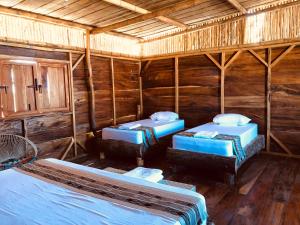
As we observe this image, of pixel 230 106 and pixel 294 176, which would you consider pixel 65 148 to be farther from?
pixel 294 176

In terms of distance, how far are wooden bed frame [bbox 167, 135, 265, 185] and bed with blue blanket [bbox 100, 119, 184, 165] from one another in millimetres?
594

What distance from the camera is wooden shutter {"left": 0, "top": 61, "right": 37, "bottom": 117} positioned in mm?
3619

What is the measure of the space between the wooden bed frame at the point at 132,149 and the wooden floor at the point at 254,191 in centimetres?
17

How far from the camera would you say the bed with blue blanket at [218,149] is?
10.5 feet

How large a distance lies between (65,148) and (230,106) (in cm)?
340

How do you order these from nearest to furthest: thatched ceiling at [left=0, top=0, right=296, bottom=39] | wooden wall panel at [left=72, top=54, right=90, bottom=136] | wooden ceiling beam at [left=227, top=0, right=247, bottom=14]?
1. thatched ceiling at [left=0, top=0, right=296, bottom=39]
2. wooden ceiling beam at [left=227, top=0, right=247, bottom=14]
3. wooden wall panel at [left=72, top=54, right=90, bottom=136]

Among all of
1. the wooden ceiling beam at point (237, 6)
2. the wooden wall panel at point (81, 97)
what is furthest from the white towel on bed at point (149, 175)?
the wooden ceiling beam at point (237, 6)

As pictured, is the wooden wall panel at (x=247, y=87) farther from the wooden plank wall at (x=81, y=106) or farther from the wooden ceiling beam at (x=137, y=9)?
the wooden plank wall at (x=81, y=106)

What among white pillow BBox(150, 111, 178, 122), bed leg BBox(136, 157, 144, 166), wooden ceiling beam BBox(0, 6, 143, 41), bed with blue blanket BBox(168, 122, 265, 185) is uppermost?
wooden ceiling beam BBox(0, 6, 143, 41)

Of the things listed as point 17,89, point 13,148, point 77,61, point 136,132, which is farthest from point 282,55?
point 13,148

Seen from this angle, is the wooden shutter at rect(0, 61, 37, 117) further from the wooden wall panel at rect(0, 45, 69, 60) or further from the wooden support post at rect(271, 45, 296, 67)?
the wooden support post at rect(271, 45, 296, 67)

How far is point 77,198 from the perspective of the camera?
162 centimetres

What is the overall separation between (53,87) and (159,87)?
8.34 ft

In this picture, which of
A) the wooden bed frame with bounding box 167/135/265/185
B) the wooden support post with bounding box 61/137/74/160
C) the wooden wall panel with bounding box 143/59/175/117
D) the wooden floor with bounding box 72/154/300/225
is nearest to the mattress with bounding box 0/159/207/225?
the wooden floor with bounding box 72/154/300/225
